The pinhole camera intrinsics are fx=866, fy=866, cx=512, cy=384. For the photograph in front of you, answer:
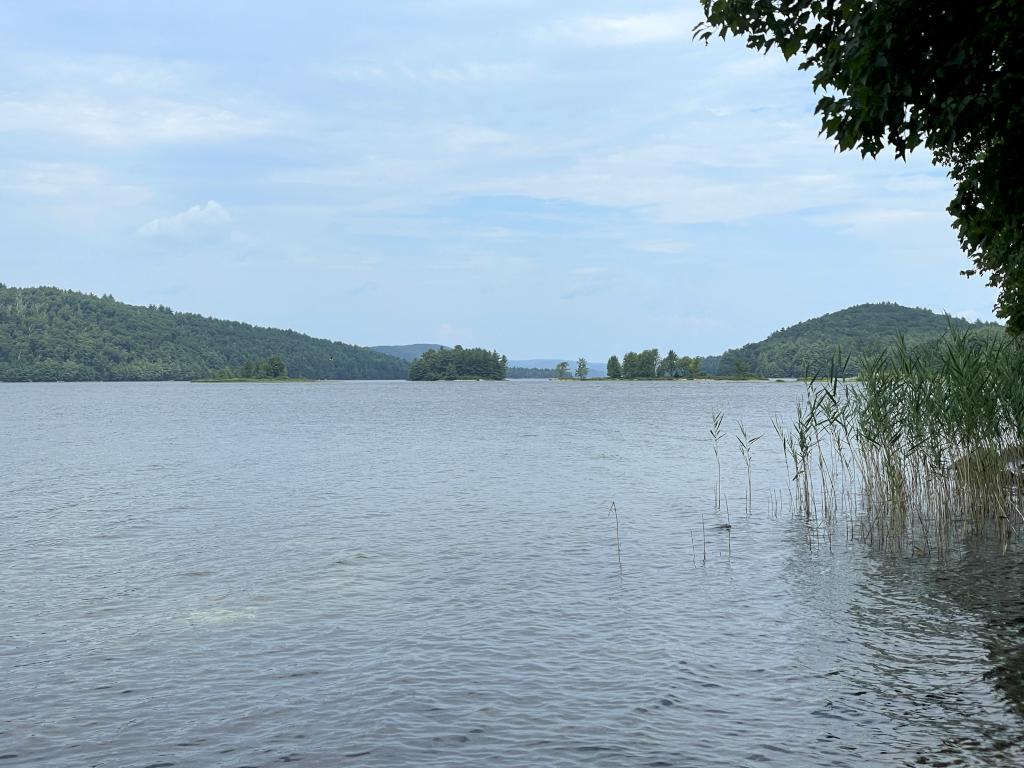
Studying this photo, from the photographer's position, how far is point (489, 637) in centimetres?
1318

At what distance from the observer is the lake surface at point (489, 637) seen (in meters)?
9.17

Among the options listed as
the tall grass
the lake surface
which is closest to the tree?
the lake surface

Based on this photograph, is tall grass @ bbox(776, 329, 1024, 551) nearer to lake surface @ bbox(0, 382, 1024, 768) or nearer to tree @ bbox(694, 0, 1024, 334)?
lake surface @ bbox(0, 382, 1024, 768)

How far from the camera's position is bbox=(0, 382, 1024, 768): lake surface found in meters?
9.17

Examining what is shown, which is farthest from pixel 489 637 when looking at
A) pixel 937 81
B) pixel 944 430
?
pixel 944 430

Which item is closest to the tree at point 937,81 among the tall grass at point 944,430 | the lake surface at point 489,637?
the lake surface at point 489,637

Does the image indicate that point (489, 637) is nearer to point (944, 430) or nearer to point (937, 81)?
point (937, 81)

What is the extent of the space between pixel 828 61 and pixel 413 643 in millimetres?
9984

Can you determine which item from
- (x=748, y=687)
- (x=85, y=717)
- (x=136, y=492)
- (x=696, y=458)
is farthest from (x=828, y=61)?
(x=696, y=458)

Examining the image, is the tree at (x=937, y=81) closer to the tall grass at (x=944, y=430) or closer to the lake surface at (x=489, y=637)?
the lake surface at (x=489, y=637)

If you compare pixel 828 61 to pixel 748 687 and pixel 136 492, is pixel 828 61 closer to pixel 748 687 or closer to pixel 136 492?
pixel 748 687

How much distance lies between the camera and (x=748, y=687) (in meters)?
10.7

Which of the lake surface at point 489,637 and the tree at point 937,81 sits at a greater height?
the tree at point 937,81

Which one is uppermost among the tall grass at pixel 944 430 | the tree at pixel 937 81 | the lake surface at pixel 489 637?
the tree at pixel 937 81
